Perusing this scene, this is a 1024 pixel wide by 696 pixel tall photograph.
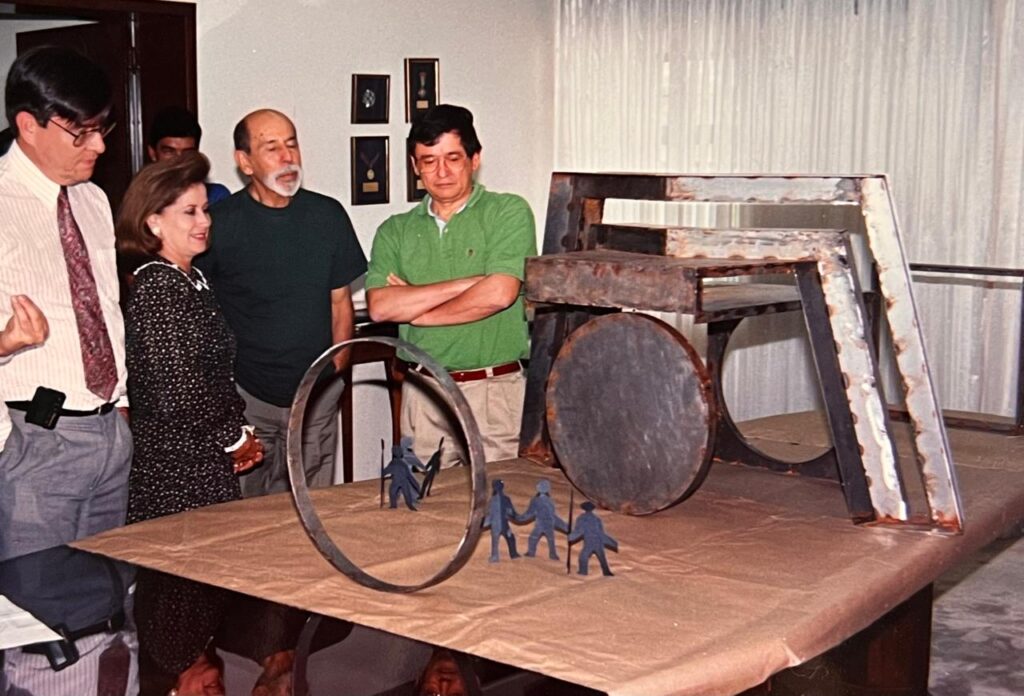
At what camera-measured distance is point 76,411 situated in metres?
2.84

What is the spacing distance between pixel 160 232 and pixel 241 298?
2.57 ft

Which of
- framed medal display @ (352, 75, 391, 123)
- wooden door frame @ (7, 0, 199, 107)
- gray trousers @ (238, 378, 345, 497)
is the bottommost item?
gray trousers @ (238, 378, 345, 497)

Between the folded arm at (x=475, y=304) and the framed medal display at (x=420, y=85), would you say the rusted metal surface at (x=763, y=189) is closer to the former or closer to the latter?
the folded arm at (x=475, y=304)

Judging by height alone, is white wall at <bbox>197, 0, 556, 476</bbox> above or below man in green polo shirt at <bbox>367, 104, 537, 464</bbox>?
above

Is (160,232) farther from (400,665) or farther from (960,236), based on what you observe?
(960,236)

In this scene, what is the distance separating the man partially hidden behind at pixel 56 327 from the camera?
2762 millimetres

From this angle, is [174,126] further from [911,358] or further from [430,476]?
[911,358]

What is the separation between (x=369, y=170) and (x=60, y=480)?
130 inches

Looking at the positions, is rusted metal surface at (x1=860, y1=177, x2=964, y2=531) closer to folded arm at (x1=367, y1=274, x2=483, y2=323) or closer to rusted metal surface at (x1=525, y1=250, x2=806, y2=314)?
rusted metal surface at (x1=525, y1=250, x2=806, y2=314)

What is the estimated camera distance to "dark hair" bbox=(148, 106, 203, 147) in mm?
4715

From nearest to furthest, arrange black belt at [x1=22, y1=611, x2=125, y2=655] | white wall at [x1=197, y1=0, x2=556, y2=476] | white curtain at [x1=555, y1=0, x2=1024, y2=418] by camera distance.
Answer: black belt at [x1=22, y1=611, x2=125, y2=655]
white wall at [x1=197, y1=0, x2=556, y2=476]
white curtain at [x1=555, y1=0, x2=1024, y2=418]

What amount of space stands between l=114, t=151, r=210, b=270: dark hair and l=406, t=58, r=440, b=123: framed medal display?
2928mm

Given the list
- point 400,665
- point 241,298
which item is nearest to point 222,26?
point 241,298

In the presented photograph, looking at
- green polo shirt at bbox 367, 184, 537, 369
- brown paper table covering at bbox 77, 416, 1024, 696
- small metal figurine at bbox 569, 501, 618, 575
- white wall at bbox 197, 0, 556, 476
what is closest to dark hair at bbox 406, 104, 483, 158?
green polo shirt at bbox 367, 184, 537, 369
